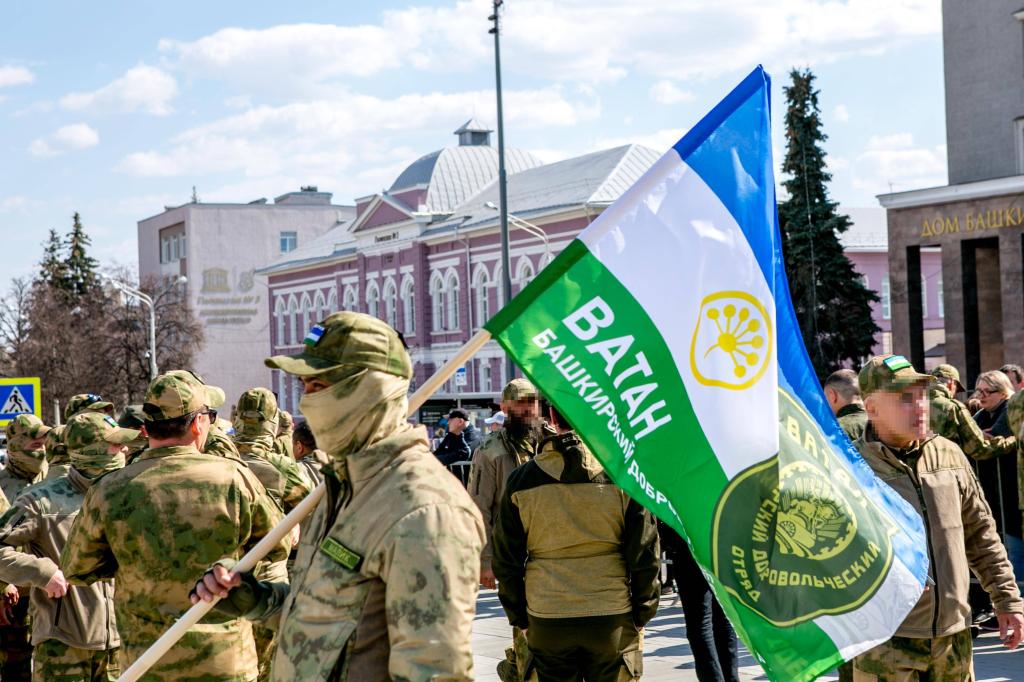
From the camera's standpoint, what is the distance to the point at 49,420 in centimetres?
6862

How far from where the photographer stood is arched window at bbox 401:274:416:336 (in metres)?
63.5

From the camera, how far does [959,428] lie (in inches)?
416

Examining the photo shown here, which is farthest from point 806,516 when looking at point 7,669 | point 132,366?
point 132,366

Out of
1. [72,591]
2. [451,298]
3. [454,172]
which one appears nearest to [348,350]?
[72,591]

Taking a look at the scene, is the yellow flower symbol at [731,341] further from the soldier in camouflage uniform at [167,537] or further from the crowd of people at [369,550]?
the soldier in camouflage uniform at [167,537]

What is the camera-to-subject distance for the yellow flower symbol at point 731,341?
15.3ft

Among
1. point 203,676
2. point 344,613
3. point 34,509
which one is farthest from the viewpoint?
point 34,509

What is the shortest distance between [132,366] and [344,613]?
64.9 meters

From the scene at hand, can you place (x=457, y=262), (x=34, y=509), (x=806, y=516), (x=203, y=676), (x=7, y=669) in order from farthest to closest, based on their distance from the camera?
(x=457, y=262), (x=7, y=669), (x=34, y=509), (x=203, y=676), (x=806, y=516)

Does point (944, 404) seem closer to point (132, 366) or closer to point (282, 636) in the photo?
point (282, 636)

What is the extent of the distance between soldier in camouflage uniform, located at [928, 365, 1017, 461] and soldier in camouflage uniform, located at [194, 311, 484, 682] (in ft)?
23.5

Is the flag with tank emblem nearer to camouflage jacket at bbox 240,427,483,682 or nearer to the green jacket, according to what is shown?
camouflage jacket at bbox 240,427,483,682

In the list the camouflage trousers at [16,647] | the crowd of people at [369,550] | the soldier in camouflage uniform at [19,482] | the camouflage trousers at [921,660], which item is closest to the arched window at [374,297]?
the soldier in camouflage uniform at [19,482]

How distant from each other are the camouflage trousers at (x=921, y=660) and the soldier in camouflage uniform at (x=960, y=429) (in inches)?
171
